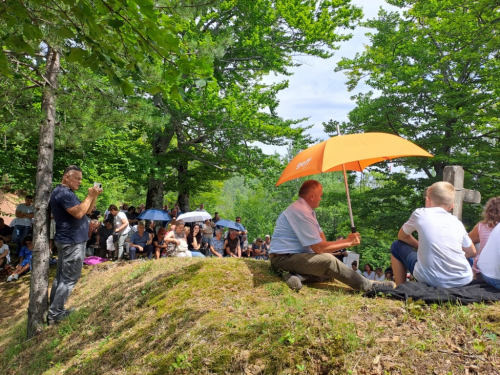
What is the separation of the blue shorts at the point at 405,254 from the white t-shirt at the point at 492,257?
0.74 meters

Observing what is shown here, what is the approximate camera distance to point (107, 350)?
4012mm

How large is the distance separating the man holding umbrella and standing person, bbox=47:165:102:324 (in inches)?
109

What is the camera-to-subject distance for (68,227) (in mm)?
4855

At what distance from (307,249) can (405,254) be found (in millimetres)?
1238

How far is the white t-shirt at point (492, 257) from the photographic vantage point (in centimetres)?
331

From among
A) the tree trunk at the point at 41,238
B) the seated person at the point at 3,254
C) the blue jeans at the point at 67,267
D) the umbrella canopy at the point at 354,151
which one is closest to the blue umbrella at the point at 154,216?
the seated person at the point at 3,254

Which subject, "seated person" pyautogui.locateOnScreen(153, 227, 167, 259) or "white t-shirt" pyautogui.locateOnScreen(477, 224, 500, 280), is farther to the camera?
"seated person" pyautogui.locateOnScreen(153, 227, 167, 259)

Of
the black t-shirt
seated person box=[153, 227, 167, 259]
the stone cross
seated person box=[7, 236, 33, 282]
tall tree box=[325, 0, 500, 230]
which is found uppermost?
tall tree box=[325, 0, 500, 230]

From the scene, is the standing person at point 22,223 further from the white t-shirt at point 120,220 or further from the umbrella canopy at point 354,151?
the umbrella canopy at point 354,151

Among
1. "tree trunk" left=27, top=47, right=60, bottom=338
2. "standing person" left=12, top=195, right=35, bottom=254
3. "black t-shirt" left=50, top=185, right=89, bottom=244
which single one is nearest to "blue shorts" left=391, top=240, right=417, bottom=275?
"black t-shirt" left=50, top=185, right=89, bottom=244

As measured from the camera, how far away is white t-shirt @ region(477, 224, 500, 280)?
331 centimetres

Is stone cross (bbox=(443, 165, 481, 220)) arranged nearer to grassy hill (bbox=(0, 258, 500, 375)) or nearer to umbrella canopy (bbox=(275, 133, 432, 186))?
umbrella canopy (bbox=(275, 133, 432, 186))

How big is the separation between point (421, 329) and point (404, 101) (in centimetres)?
1462

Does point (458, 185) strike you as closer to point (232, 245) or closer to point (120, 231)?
point (232, 245)
